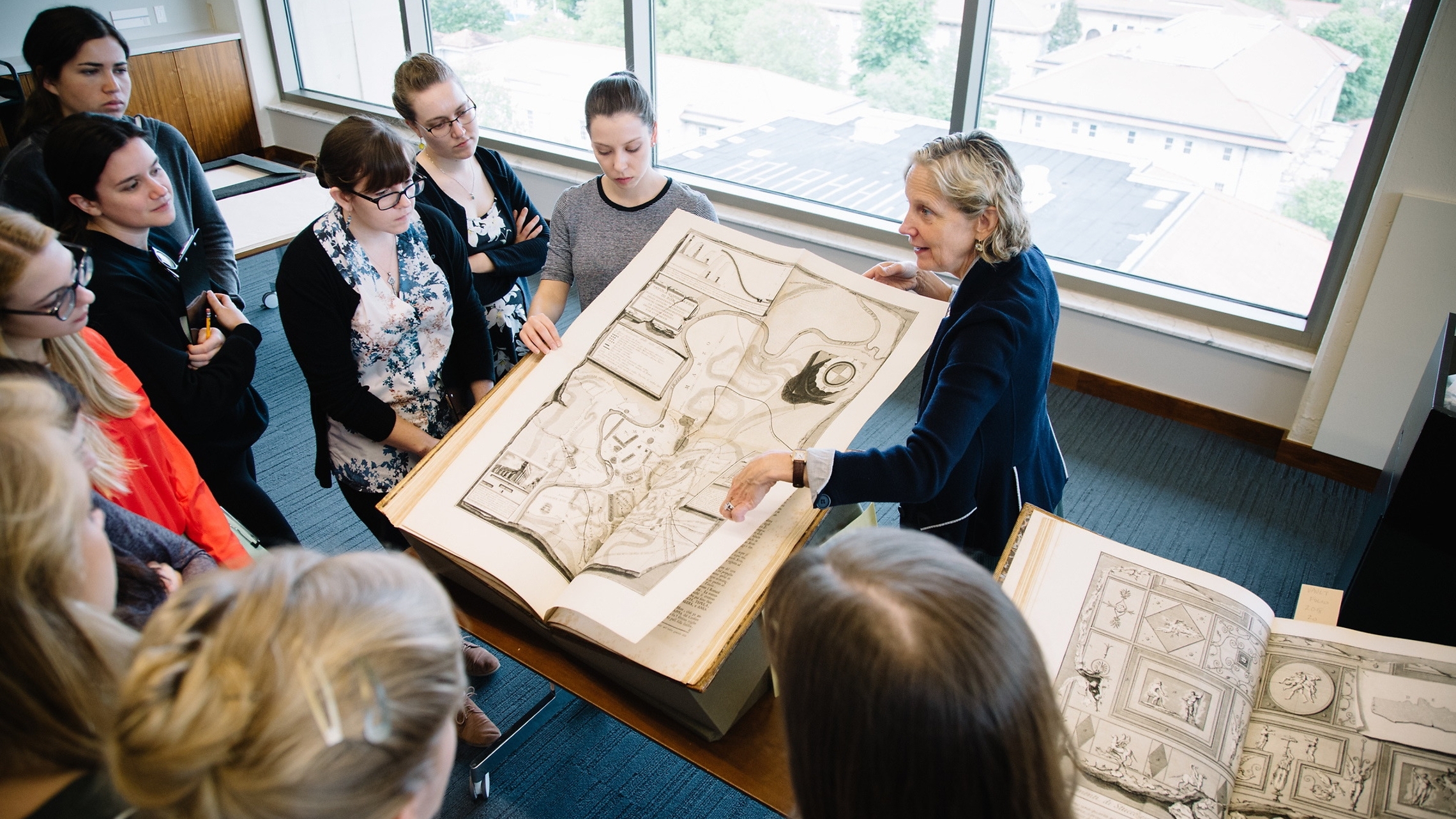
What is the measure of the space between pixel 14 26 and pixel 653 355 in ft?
18.2

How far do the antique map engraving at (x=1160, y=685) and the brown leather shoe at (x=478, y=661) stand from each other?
1508 millimetres

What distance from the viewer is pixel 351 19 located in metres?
5.27

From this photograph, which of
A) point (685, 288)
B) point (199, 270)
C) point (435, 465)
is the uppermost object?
point (685, 288)

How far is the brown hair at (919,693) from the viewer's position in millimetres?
560

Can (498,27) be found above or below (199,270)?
above

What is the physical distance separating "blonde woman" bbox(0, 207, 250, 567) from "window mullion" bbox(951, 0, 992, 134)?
2.76 meters

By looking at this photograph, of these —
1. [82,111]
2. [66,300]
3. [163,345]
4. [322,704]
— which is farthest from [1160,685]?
[82,111]

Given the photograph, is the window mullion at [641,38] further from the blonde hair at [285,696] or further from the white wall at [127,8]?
the blonde hair at [285,696]

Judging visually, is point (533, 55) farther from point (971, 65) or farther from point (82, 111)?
point (82, 111)

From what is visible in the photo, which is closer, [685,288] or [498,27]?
[685,288]

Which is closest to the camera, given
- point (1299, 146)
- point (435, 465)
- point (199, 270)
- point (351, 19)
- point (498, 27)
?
point (435, 465)

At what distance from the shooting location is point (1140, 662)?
92 cm

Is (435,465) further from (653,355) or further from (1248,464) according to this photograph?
(1248,464)

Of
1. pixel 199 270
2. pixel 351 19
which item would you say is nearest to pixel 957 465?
pixel 199 270
